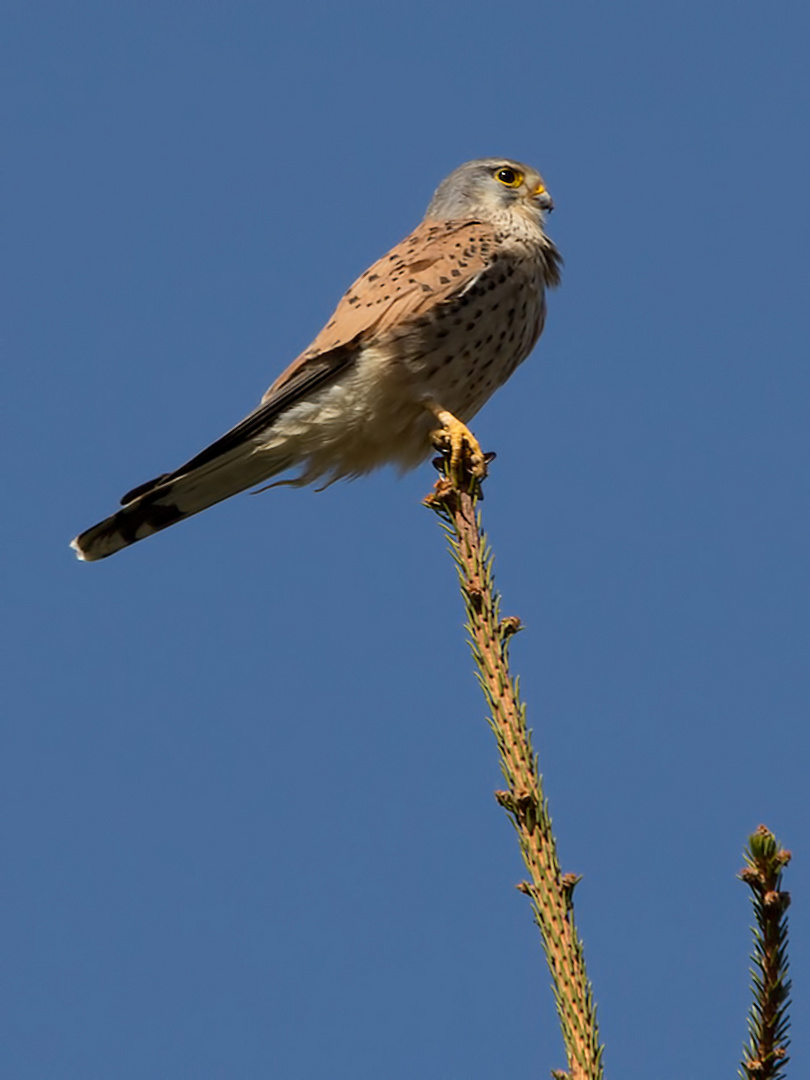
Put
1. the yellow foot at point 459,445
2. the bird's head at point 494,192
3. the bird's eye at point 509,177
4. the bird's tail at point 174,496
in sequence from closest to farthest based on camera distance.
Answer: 1. the yellow foot at point 459,445
2. the bird's tail at point 174,496
3. the bird's head at point 494,192
4. the bird's eye at point 509,177

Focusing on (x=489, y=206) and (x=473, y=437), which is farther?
(x=489, y=206)

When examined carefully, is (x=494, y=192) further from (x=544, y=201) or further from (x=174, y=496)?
(x=174, y=496)

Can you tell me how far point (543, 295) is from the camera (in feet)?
13.7

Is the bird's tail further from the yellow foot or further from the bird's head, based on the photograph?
the bird's head

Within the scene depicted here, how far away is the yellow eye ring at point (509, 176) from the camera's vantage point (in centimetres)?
472

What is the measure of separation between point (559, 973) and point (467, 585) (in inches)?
27.4

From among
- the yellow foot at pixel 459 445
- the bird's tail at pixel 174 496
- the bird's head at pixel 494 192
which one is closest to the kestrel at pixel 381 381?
the bird's tail at pixel 174 496

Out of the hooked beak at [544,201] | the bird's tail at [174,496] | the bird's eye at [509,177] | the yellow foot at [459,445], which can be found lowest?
the yellow foot at [459,445]

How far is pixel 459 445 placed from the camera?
3141mm

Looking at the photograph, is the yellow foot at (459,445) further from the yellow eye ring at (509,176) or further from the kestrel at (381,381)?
the yellow eye ring at (509,176)

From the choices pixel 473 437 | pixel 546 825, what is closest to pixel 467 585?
pixel 546 825

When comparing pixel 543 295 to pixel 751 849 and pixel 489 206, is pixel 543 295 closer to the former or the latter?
pixel 489 206

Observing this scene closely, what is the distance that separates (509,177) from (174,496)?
5.89 feet

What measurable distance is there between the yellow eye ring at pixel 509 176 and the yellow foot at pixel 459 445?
1401mm
